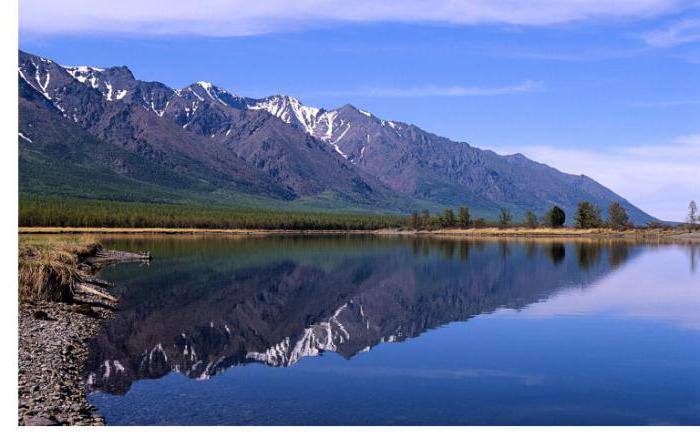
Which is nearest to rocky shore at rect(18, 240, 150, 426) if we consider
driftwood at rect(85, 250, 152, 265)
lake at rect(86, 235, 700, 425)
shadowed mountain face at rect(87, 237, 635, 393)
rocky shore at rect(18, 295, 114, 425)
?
rocky shore at rect(18, 295, 114, 425)

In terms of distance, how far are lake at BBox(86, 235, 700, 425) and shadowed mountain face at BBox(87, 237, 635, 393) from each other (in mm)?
171

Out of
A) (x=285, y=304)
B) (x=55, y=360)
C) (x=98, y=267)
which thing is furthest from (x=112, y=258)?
(x=55, y=360)

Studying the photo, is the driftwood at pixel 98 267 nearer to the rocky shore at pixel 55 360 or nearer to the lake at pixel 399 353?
the lake at pixel 399 353

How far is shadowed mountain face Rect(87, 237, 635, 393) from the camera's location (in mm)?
33219

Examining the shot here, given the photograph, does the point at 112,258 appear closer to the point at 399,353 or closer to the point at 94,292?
the point at 94,292

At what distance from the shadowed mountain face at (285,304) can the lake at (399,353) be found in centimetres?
17

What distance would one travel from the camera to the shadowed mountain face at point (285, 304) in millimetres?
33219

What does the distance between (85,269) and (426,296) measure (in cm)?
3405

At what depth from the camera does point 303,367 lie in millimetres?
30719

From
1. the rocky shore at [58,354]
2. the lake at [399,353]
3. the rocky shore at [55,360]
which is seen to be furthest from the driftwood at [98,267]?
the rocky shore at [55,360]

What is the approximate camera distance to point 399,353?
34.0 meters

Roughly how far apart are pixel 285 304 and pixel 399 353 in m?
20.3

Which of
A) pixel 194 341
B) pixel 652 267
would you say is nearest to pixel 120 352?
pixel 194 341

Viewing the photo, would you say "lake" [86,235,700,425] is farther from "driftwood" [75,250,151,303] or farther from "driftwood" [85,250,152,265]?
"driftwood" [85,250,152,265]
